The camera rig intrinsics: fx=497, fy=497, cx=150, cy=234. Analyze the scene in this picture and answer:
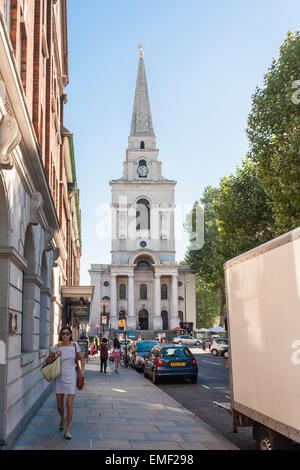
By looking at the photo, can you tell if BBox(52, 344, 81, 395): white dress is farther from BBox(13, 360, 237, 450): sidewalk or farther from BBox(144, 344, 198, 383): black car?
BBox(144, 344, 198, 383): black car

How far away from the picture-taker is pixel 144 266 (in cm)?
7812

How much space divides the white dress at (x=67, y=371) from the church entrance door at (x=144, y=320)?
68895 millimetres

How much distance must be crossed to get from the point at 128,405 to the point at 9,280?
6.36 meters

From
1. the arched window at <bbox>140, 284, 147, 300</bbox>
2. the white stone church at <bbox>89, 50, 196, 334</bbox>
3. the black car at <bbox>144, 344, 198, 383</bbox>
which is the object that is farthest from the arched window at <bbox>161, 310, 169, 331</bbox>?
the black car at <bbox>144, 344, 198, 383</bbox>

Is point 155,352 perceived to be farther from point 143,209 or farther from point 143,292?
point 143,292

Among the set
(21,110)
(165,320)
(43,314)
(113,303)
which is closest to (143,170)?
(113,303)

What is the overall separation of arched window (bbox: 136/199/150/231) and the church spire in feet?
41.7

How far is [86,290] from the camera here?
2214 cm

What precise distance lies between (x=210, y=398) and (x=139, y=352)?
11.6m

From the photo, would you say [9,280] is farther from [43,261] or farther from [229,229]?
[229,229]

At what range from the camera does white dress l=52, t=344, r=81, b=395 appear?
8141mm

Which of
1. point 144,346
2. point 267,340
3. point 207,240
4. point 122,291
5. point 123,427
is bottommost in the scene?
point 123,427
